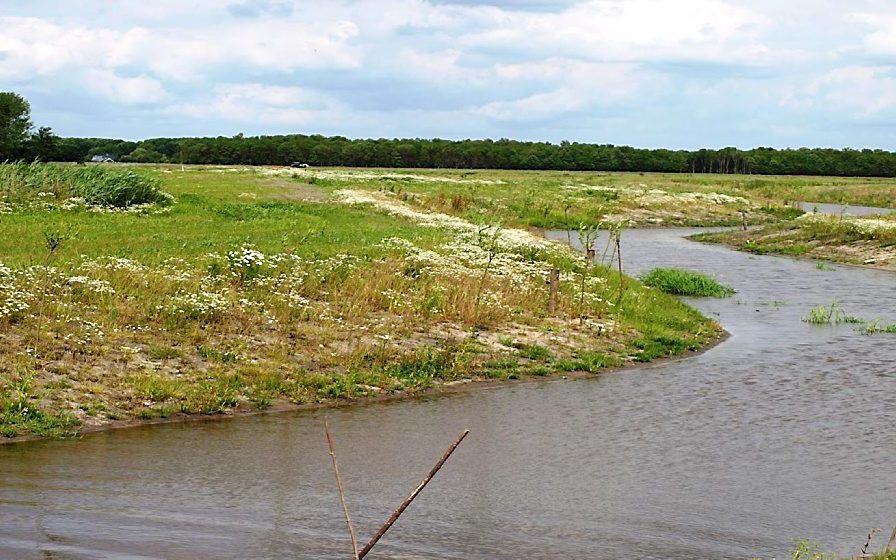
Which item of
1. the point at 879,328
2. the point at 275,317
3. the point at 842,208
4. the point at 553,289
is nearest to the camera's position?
the point at 275,317

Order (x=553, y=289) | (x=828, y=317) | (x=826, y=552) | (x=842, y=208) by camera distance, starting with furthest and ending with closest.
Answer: (x=842, y=208) → (x=828, y=317) → (x=553, y=289) → (x=826, y=552)

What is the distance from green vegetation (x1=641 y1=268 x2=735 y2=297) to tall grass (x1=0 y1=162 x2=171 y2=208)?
18.8 m

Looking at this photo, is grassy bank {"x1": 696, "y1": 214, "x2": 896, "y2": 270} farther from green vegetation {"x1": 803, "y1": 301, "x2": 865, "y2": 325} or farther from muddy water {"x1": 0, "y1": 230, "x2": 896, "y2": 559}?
muddy water {"x1": 0, "y1": 230, "x2": 896, "y2": 559}

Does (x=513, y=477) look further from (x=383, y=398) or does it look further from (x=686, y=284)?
(x=686, y=284)

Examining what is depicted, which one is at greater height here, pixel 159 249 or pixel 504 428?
pixel 159 249

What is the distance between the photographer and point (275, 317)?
20.9m

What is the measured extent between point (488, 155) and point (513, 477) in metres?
141

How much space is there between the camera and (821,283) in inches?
1533

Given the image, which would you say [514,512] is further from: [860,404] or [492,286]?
[492,286]

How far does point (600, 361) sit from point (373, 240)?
33.8 ft

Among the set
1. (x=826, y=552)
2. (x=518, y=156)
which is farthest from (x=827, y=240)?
(x=518, y=156)

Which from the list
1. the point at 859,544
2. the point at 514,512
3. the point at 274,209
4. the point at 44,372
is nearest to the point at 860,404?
the point at 859,544

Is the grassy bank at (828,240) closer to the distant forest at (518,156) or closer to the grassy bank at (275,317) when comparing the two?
the grassy bank at (275,317)

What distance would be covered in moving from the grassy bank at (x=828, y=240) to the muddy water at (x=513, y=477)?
27.9 metres
